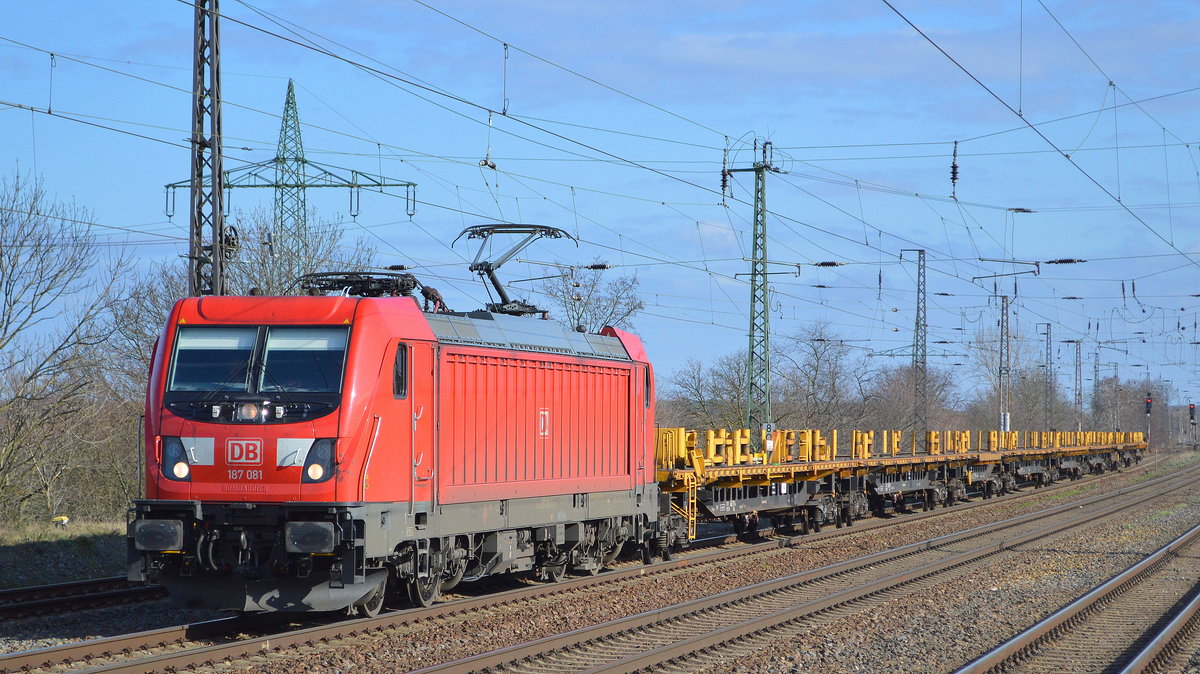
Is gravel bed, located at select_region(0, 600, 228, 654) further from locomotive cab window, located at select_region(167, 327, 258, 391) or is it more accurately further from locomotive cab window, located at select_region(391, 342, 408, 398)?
locomotive cab window, located at select_region(391, 342, 408, 398)

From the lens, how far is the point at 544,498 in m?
16.1

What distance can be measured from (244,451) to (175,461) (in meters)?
0.82

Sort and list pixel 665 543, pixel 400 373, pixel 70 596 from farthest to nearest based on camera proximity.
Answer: pixel 665 543 < pixel 70 596 < pixel 400 373

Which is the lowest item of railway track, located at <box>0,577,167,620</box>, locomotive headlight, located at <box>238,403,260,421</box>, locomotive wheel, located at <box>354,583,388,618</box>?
railway track, located at <box>0,577,167,620</box>

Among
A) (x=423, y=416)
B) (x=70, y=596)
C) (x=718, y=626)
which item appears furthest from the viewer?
(x=70, y=596)

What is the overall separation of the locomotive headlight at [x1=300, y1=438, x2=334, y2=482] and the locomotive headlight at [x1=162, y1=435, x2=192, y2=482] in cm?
130

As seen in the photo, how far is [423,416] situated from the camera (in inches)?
523

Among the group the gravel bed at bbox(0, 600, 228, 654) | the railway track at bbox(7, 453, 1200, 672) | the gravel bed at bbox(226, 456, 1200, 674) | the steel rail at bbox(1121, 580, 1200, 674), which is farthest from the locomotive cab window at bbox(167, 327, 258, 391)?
the steel rail at bbox(1121, 580, 1200, 674)

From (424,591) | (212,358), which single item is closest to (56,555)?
(424,591)

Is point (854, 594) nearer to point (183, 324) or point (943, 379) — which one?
point (183, 324)

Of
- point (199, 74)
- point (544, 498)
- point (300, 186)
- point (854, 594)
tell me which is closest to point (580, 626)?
point (544, 498)

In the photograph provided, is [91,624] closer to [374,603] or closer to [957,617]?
[374,603]

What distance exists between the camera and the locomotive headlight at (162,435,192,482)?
1203cm

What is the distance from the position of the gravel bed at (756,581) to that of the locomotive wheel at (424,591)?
601mm
